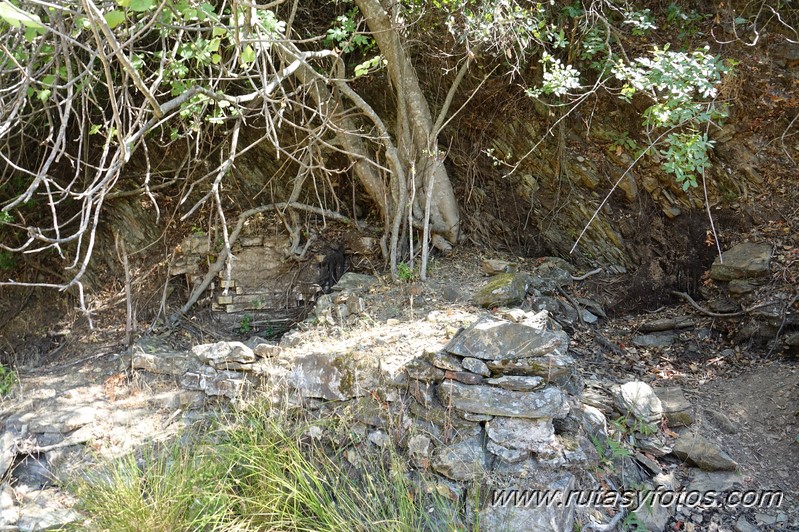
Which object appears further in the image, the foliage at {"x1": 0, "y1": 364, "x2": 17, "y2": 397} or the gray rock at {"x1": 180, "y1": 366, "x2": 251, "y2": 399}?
the foliage at {"x1": 0, "y1": 364, "x2": 17, "y2": 397}

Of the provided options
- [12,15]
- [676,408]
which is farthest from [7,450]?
[676,408]

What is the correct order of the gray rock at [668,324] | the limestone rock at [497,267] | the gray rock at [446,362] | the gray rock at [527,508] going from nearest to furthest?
the gray rock at [527,508], the gray rock at [446,362], the gray rock at [668,324], the limestone rock at [497,267]

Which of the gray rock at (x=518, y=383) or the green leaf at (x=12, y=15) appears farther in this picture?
the gray rock at (x=518, y=383)

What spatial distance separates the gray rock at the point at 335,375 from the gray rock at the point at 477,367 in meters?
0.53

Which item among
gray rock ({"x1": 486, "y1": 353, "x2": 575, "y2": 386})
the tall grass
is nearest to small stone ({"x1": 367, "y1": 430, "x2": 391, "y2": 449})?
the tall grass

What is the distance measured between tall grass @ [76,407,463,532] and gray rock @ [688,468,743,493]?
4.42 feet

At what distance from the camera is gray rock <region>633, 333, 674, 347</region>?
172 inches

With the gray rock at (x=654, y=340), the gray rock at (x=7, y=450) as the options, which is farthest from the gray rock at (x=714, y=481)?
the gray rock at (x=7, y=450)

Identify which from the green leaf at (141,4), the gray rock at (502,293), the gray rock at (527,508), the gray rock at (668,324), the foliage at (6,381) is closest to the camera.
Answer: the green leaf at (141,4)

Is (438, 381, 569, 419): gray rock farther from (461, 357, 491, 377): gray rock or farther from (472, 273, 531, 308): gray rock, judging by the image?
(472, 273, 531, 308): gray rock

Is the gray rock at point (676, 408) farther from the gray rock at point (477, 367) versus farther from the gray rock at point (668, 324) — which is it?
the gray rock at point (477, 367)

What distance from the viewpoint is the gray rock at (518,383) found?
3.00 meters

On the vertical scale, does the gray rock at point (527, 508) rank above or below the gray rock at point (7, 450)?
below

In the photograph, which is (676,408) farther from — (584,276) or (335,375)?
(335,375)
